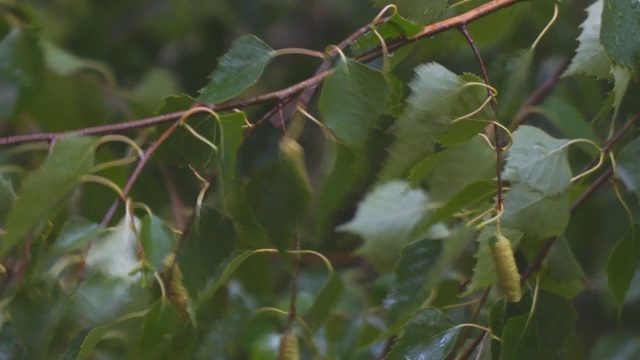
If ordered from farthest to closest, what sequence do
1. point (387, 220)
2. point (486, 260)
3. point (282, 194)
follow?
1. point (387, 220)
2. point (486, 260)
3. point (282, 194)

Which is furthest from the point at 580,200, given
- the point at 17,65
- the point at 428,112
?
the point at 17,65

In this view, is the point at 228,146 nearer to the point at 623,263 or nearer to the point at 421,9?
the point at 421,9

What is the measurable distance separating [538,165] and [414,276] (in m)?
0.08

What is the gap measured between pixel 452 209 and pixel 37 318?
229 millimetres

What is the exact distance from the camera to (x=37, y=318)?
1.71 ft

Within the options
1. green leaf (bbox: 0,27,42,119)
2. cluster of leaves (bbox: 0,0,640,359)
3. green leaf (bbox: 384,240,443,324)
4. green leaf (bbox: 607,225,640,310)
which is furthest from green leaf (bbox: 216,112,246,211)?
green leaf (bbox: 0,27,42,119)

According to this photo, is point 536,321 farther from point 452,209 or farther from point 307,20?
point 307,20

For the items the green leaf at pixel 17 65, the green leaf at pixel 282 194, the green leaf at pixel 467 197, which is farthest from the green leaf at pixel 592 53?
the green leaf at pixel 17 65

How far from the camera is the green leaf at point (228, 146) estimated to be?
0.42 m

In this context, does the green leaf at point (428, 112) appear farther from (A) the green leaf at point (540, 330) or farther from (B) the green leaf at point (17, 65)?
(B) the green leaf at point (17, 65)

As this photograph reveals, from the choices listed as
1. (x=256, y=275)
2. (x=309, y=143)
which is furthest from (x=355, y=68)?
(x=309, y=143)

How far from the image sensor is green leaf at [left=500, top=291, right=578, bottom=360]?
45 cm

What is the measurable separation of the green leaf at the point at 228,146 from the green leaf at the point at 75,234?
10cm

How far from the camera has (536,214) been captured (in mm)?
485
